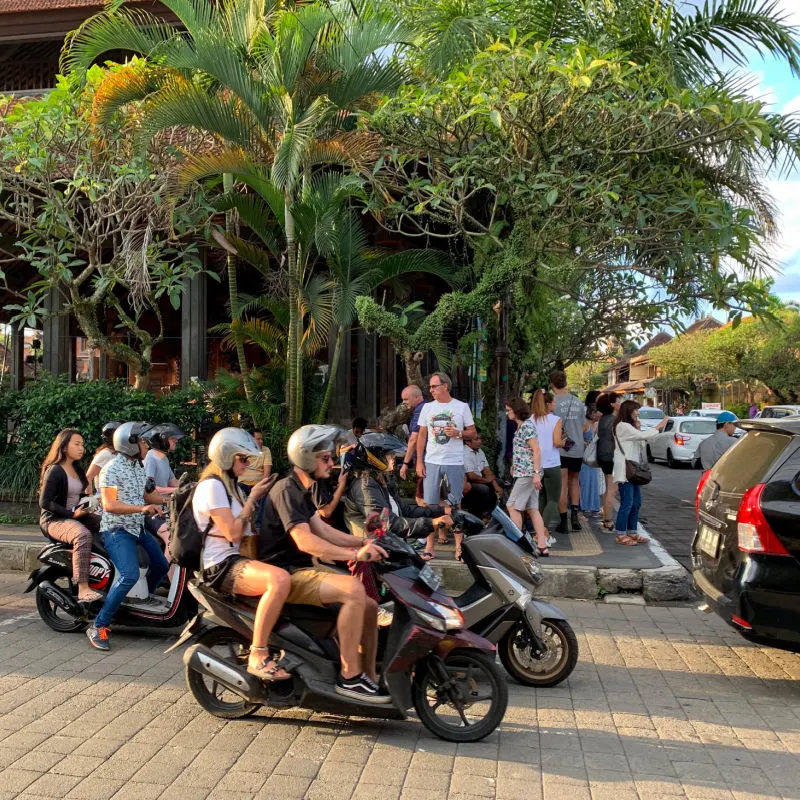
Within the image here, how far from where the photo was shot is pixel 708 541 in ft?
18.1

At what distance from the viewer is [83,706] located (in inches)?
183

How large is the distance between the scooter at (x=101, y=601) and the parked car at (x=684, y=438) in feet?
65.9

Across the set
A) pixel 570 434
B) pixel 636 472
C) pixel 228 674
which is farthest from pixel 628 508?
pixel 228 674

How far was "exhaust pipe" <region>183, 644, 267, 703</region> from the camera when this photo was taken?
423 centimetres

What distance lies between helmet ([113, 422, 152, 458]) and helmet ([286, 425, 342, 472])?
2.09 m

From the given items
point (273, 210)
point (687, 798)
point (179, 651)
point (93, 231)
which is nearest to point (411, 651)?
point (687, 798)

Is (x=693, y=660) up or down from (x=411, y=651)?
down

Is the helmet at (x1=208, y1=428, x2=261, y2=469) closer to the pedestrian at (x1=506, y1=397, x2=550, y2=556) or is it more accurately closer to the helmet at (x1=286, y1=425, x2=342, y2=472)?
the helmet at (x1=286, y1=425, x2=342, y2=472)

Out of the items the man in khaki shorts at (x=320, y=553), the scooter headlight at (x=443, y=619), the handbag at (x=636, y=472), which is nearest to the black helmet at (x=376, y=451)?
the man in khaki shorts at (x=320, y=553)

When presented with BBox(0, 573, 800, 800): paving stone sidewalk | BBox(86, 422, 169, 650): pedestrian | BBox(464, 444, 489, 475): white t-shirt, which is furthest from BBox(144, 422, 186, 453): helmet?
BBox(464, 444, 489, 475): white t-shirt

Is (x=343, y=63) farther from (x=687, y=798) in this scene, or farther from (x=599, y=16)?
(x=687, y=798)

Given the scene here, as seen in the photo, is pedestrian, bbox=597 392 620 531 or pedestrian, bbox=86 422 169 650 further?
pedestrian, bbox=597 392 620 531

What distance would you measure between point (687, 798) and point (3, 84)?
1607 cm

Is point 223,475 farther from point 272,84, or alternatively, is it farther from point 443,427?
point 272,84
